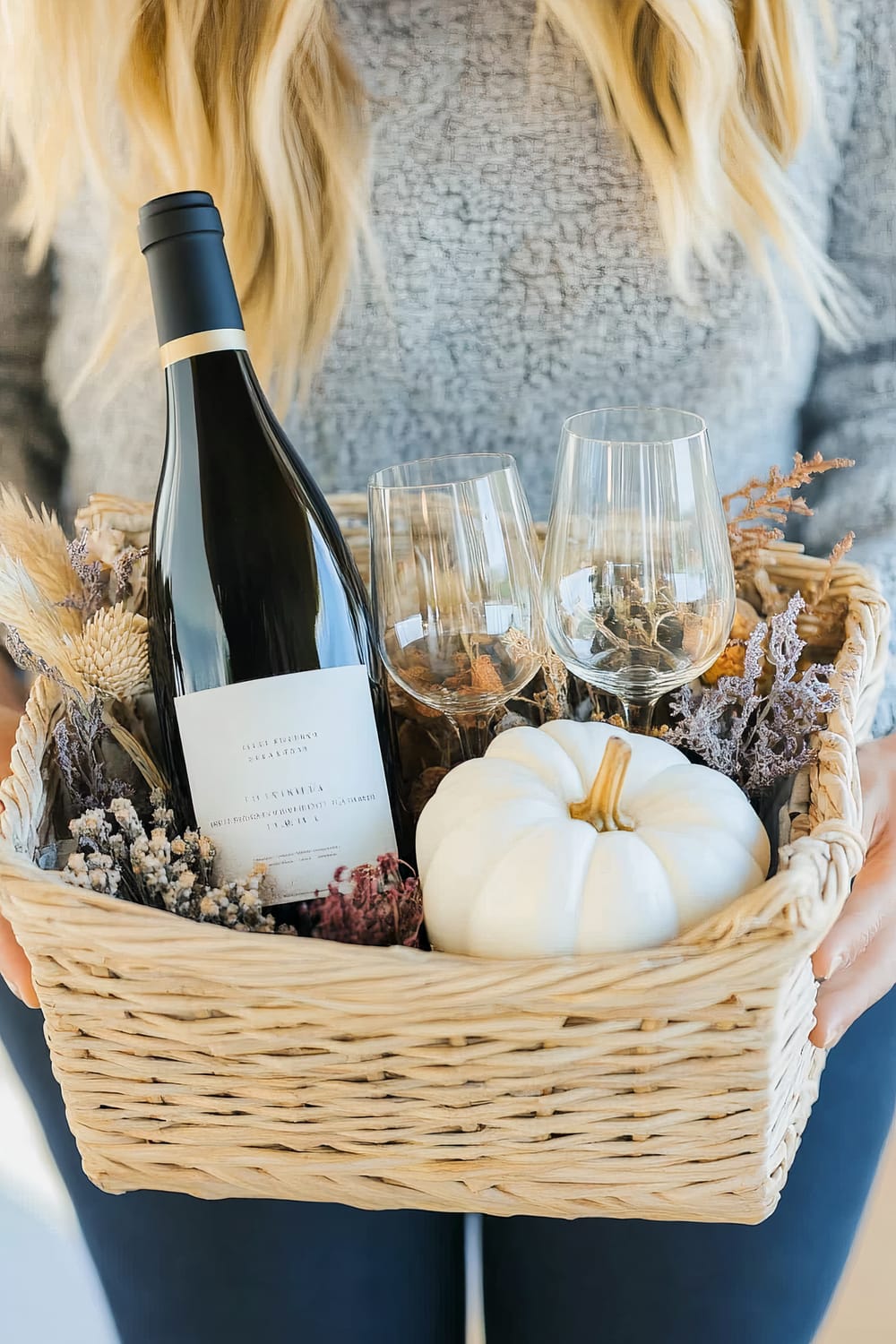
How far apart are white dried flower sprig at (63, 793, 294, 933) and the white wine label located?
16 millimetres

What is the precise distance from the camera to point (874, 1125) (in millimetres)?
741

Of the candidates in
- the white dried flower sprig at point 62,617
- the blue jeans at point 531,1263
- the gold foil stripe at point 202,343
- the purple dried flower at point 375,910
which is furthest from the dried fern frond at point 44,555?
the blue jeans at point 531,1263

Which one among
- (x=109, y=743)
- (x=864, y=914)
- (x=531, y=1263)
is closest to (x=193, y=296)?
(x=109, y=743)

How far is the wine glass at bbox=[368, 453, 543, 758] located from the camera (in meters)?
0.54

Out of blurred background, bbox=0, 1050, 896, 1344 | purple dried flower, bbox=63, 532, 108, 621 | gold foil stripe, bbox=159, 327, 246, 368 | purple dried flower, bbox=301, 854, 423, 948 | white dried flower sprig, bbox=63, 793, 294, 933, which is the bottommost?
blurred background, bbox=0, 1050, 896, 1344

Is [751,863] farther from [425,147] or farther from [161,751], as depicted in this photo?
[425,147]

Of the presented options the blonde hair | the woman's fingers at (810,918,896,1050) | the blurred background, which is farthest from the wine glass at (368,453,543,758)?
the blurred background

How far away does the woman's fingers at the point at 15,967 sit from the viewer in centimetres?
56

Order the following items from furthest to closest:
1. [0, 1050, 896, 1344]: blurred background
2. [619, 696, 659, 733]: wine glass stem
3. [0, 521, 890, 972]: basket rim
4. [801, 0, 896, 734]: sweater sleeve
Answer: [0, 1050, 896, 1344]: blurred background
[801, 0, 896, 734]: sweater sleeve
[619, 696, 659, 733]: wine glass stem
[0, 521, 890, 972]: basket rim

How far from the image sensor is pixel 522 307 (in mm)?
845

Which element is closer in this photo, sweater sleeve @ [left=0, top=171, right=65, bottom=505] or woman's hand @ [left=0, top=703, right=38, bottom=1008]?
woman's hand @ [left=0, top=703, right=38, bottom=1008]

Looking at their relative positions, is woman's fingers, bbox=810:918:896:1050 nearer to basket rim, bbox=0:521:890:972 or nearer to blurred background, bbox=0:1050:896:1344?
basket rim, bbox=0:521:890:972

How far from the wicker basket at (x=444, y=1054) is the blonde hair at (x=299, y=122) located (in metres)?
0.50

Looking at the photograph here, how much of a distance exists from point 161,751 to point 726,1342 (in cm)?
59
